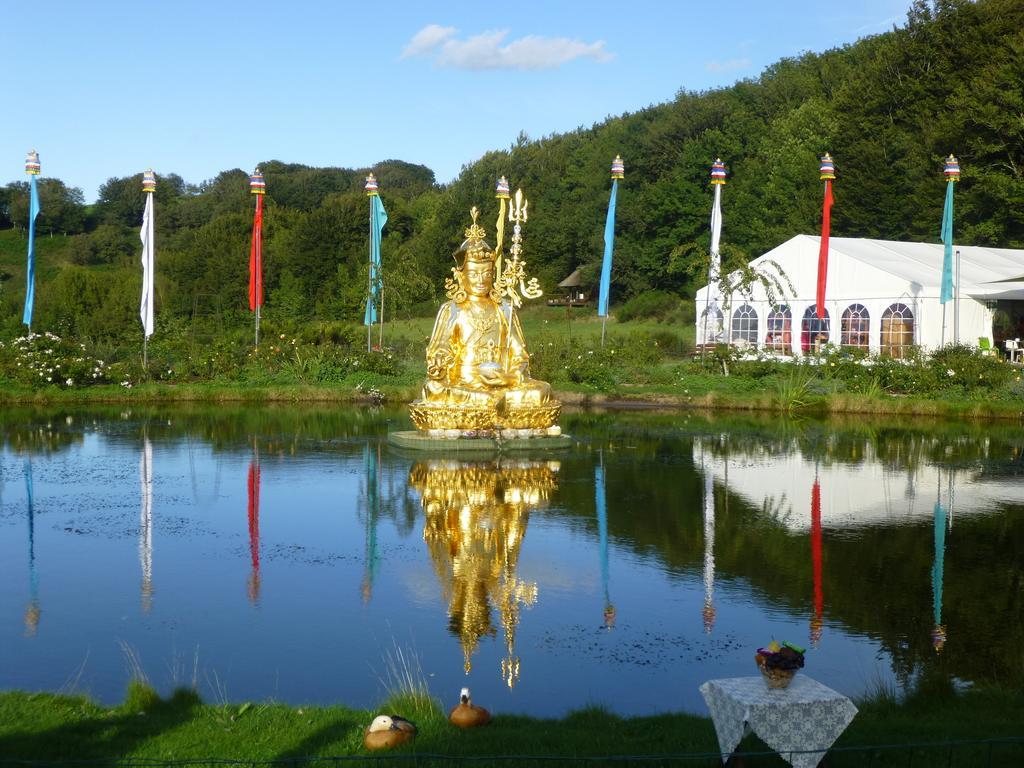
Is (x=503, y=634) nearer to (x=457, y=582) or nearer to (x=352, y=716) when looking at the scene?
(x=457, y=582)

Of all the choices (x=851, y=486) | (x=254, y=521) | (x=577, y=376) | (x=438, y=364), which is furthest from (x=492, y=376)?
(x=577, y=376)

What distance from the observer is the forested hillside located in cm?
4483

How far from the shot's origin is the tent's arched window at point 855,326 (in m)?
34.6

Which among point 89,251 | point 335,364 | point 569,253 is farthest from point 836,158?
point 89,251

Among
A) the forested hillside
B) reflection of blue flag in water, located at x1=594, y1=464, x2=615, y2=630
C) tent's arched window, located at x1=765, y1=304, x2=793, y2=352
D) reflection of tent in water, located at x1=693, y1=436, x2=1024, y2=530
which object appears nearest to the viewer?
reflection of blue flag in water, located at x1=594, y1=464, x2=615, y2=630

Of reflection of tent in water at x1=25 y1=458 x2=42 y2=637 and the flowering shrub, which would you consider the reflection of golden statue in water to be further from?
the flowering shrub

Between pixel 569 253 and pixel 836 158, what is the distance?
1611cm

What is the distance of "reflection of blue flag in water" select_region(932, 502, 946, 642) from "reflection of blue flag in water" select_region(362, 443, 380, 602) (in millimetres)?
4991

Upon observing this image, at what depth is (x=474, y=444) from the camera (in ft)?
61.4

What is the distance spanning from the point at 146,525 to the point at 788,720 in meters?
9.33

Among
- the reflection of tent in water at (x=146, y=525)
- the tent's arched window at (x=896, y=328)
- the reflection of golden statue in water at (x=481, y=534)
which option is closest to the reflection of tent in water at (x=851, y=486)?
the reflection of golden statue in water at (x=481, y=534)

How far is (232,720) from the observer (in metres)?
6.81

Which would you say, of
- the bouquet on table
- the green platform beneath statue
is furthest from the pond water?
the bouquet on table

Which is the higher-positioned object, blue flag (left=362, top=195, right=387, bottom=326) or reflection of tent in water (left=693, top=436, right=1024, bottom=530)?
blue flag (left=362, top=195, right=387, bottom=326)
